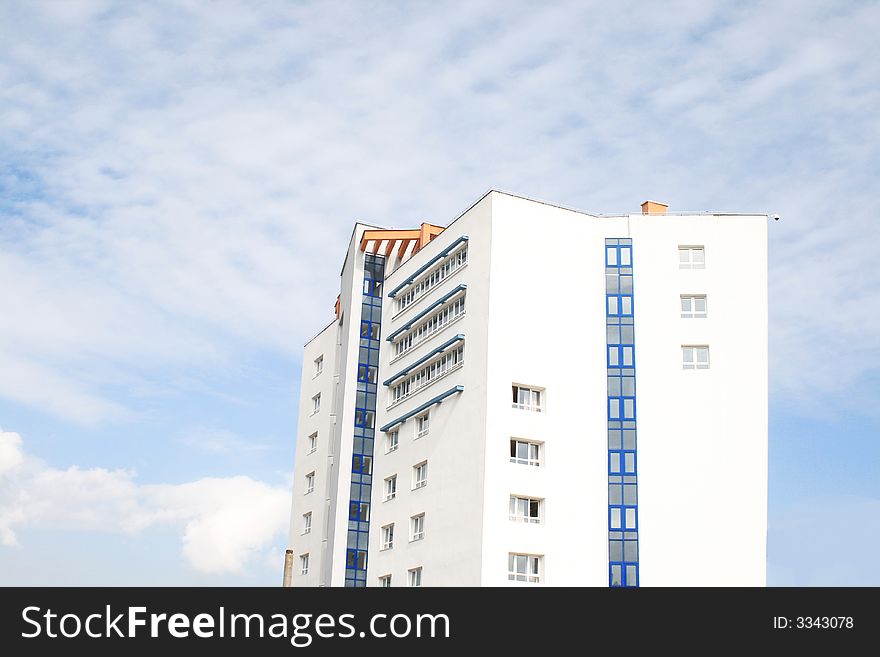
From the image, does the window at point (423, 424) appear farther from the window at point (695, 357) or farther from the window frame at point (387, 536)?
the window at point (695, 357)

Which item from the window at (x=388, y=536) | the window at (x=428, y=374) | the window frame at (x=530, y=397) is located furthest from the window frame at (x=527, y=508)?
the window at (x=388, y=536)

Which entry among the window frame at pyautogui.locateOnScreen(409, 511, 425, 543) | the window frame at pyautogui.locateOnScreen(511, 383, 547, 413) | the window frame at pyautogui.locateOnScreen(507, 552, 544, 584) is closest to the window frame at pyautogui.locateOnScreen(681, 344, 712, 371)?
the window frame at pyautogui.locateOnScreen(511, 383, 547, 413)

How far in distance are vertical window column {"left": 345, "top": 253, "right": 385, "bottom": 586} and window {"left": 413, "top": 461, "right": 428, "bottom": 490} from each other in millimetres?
6627

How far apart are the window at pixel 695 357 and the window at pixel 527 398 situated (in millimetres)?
8322

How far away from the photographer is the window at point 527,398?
183ft

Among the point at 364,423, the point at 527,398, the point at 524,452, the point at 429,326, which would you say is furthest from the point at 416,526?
the point at 429,326

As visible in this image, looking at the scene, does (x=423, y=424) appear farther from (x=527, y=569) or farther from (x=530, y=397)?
(x=527, y=569)

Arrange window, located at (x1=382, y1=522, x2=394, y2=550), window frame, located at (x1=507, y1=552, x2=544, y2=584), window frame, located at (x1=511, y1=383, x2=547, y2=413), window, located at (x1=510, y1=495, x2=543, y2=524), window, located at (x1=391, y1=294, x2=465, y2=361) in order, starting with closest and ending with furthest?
window frame, located at (x1=507, y1=552, x2=544, y2=584), window, located at (x1=510, y1=495, x2=543, y2=524), window frame, located at (x1=511, y1=383, x2=547, y2=413), window, located at (x1=391, y1=294, x2=465, y2=361), window, located at (x1=382, y1=522, x2=394, y2=550)

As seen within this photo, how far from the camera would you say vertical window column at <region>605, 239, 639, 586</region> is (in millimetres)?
54469

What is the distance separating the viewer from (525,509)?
5416cm

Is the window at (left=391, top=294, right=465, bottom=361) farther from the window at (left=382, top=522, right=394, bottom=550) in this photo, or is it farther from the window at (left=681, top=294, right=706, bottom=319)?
the window at (left=681, top=294, right=706, bottom=319)

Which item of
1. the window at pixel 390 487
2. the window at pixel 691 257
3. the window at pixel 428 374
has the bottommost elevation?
the window at pixel 390 487

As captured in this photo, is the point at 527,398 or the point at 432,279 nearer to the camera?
the point at 527,398

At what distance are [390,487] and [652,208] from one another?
23.2 m
